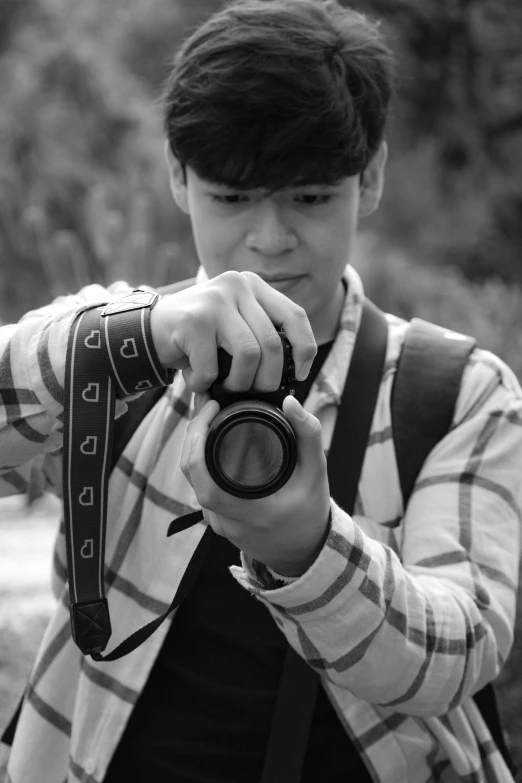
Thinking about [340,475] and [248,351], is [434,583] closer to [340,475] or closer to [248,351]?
[340,475]

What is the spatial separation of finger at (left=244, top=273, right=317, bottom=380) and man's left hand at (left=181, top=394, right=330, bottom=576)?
0.24 ft

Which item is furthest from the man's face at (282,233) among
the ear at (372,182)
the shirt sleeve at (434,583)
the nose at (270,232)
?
the shirt sleeve at (434,583)

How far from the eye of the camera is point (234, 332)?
1054 millimetres

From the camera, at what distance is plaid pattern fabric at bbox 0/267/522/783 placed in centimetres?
113

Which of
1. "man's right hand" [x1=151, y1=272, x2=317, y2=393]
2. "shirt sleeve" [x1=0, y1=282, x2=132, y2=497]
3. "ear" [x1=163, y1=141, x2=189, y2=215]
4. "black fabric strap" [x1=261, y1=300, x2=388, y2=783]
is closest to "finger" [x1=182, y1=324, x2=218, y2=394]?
"man's right hand" [x1=151, y1=272, x2=317, y2=393]

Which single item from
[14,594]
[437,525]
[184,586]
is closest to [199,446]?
[184,586]

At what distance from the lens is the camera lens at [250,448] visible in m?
1.02

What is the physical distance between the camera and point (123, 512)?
1.40 meters

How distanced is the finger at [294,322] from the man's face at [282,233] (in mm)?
298

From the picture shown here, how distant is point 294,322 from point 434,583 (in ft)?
1.28

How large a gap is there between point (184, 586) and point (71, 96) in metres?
5.19

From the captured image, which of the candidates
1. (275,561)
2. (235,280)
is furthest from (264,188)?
(275,561)

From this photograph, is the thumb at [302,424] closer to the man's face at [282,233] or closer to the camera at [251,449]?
the camera at [251,449]

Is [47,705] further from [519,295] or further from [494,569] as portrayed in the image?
[519,295]
